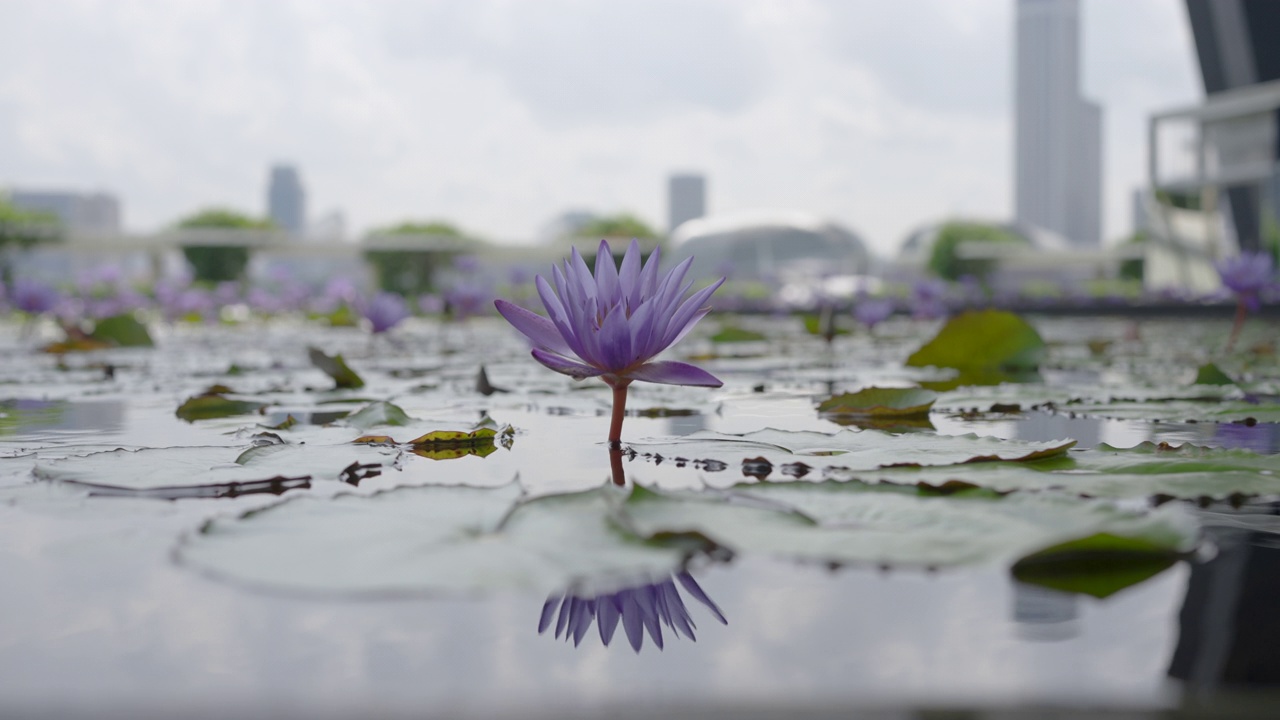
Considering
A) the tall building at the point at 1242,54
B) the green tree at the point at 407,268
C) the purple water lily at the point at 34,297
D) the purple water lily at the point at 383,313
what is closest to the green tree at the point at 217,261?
the green tree at the point at 407,268

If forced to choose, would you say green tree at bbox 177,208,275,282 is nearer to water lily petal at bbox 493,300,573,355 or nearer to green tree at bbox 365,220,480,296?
green tree at bbox 365,220,480,296

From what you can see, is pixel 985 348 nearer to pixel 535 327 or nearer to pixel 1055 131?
→ pixel 535 327

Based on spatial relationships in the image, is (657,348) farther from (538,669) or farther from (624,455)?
(538,669)

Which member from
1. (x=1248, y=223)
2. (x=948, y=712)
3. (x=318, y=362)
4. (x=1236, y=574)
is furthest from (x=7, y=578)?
(x=1248, y=223)

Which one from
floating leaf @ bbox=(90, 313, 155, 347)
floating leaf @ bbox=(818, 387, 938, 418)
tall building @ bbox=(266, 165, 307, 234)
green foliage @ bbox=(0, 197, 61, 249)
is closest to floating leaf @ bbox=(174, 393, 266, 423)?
floating leaf @ bbox=(818, 387, 938, 418)

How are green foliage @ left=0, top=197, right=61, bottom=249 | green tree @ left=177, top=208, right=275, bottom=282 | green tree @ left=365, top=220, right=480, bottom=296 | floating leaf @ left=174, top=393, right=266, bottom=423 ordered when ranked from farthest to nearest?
1. green tree @ left=177, top=208, right=275, bottom=282
2. green tree @ left=365, top=220, right=480, bottom=296
3. green foliage @ left=0, top=197, right=61, bottom=249
4. floating leaf @ left=174, top=393, right=266, bottom=423

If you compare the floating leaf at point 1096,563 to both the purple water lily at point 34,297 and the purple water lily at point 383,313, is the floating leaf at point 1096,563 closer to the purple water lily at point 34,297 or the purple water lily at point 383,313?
the purple water lily at point 383,313

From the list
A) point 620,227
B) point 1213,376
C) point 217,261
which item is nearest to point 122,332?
point 1213,376
